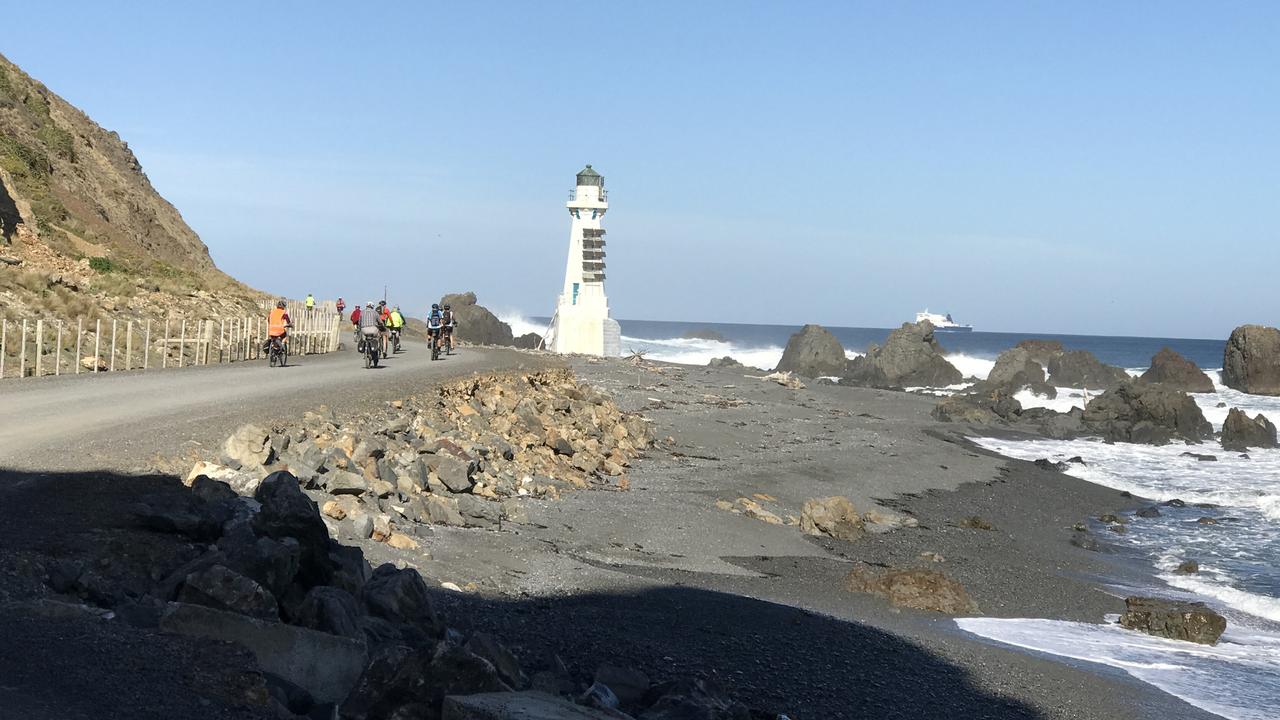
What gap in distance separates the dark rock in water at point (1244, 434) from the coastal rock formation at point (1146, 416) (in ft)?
3.68

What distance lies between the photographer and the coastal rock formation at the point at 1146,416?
36.1 m

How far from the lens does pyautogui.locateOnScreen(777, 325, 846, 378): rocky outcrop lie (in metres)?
65.7

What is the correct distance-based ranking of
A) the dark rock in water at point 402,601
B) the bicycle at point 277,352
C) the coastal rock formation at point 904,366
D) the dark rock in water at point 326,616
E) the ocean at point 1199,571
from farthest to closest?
the coastal rock formation at point 904,366 → the bicycle at point 277,352 → the ocean at point 1199,571 → the dark rock in water at point 402,601 → the dark rock in water at point 326,616

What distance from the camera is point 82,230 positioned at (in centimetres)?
3822

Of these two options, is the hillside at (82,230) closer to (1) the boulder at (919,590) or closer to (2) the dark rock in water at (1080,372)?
(1) the boulder at (919,590)

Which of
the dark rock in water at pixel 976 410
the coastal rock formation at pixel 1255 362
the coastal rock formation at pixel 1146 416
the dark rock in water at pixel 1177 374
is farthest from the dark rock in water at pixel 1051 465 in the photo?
the coastal rock formation at pixel 1255 362

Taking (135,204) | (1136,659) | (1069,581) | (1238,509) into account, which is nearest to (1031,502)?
(1238,509)

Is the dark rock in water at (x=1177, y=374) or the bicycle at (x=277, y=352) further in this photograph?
the dark rock in water at (x=1177, y=374)

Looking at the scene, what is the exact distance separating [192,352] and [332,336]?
9.12 meters

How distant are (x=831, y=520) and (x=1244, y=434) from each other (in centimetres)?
2463

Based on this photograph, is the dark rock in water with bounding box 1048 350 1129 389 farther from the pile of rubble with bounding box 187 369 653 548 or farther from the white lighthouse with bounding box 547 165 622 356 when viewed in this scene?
the pile of rubble with bounding box 187 369 653 548

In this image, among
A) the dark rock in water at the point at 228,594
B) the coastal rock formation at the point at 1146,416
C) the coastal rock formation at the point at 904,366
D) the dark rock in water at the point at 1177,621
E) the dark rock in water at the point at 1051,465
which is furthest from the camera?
the coastal rock formation at the point at 904,366

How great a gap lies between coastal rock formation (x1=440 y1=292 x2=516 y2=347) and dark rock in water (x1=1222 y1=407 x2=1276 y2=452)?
4540 centimetres

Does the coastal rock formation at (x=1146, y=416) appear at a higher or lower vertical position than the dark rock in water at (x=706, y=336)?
lower
